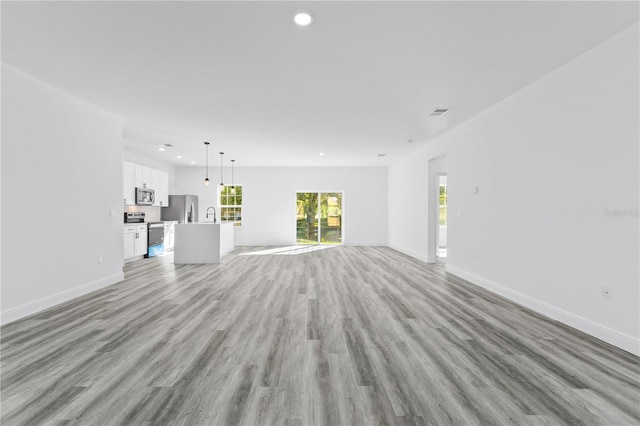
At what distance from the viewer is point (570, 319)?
296 centimetres

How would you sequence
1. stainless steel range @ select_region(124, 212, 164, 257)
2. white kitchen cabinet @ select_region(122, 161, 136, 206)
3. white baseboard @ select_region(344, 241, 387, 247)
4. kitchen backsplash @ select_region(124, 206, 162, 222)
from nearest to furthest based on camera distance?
white kitchen cabinet @ select_region(122, 161, 136, 206) → stainless steel range @ select_region(124, 212, 164, 257) → kitchen backsplash @ select_region(124, 206, 162, 222) → white baseboard @ select_region(344, 241, 387, 247)

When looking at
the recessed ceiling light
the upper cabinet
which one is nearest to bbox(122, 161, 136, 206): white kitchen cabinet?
the upper cabinet

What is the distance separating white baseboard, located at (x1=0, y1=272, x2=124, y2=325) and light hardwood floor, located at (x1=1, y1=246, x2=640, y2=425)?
18cm

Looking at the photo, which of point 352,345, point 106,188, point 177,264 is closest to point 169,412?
point 352,345

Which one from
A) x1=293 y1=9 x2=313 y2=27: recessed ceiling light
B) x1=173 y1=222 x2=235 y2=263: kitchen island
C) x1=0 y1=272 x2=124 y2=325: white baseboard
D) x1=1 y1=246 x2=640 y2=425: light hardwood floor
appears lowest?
x1=1 y1=246 x2=640 y2=425: light hardwood floor

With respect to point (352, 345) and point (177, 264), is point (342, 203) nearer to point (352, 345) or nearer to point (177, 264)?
point (177, 264)

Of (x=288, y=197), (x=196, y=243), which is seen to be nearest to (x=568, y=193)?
(x=196, y=243)

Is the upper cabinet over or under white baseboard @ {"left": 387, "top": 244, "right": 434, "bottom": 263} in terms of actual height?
over

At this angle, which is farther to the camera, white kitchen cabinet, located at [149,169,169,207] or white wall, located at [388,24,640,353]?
white kitchen cabinet, located at [149,169,169,207]

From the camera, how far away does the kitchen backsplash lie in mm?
7355

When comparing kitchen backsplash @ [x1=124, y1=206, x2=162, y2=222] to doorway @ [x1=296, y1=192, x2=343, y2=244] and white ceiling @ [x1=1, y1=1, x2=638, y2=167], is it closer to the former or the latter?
white ceiling @ [x1=1, y1=1, x2=638, y2=167]

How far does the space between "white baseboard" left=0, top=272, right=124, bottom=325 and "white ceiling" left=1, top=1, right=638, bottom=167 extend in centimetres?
257

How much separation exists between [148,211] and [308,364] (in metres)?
7.77

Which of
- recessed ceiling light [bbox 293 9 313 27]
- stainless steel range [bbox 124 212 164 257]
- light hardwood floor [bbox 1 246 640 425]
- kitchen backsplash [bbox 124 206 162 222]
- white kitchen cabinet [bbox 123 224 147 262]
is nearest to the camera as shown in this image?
light hardwood floor [bbox 1 246 640 425]
